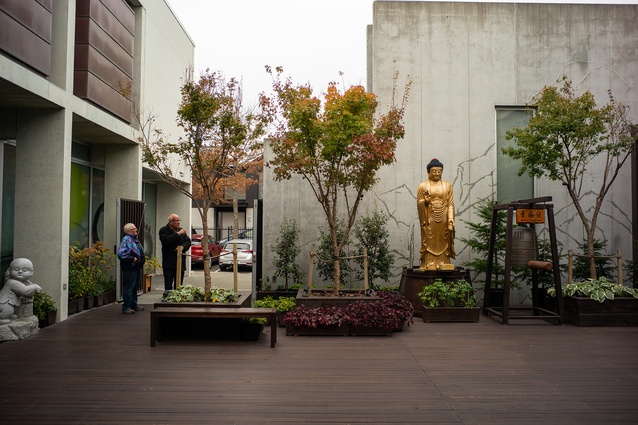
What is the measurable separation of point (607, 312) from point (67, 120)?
10.3 meters

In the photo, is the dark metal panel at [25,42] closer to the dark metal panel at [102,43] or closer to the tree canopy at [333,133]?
the dark metal panel at [102,43]

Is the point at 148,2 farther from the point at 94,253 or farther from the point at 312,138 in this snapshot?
the point at 312,138

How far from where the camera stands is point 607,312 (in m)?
9.52

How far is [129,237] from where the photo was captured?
10.4m

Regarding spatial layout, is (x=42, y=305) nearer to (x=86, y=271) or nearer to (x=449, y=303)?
(x=86, y=271)

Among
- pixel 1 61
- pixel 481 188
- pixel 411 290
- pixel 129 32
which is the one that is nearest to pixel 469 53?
pixel 481 188

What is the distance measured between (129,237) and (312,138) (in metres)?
4.19

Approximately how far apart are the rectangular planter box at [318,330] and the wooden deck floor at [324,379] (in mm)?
200

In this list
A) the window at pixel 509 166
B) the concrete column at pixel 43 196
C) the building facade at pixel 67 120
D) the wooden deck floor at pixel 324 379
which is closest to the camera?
the wooden deck floor at pixel 324 379

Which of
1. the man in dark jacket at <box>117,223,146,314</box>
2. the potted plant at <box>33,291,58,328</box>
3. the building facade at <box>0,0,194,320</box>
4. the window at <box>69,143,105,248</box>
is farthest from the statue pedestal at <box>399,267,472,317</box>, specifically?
the window at <box>69,143,105,248</box>

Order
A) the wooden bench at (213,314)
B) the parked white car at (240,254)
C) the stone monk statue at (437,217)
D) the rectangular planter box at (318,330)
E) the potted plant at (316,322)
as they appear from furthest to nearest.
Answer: the parked white car at (240,254) → the stone monk statue at (437,217) → the rectangular planter box at (318,330) → the potted plant at (316,322) → the wooden bench at (213,314)

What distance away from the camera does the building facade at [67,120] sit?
29.0 feet

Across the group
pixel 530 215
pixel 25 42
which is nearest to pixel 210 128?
pixel 25 42

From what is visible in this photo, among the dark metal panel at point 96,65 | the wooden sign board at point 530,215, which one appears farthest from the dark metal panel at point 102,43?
the wooden sign board at point 530,215
